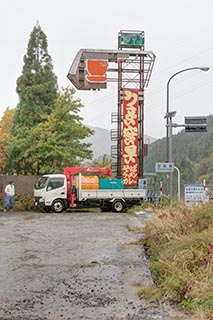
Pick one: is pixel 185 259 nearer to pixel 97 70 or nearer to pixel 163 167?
pixel 163 167

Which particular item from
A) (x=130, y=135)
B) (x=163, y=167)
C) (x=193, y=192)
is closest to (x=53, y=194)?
(x=130, y=135)

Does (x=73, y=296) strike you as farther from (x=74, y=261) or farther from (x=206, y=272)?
(x=74, y=261)

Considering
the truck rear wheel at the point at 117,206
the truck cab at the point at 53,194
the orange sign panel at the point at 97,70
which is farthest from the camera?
the orange sign panel at the point at 97,70

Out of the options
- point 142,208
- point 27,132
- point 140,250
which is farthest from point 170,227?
point 27,132

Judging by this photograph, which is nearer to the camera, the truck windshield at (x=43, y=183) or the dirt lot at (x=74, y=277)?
the dirt lot at (x=74, y=277)

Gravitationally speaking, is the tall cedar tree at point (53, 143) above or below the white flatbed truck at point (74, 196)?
above

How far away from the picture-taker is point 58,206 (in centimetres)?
2544

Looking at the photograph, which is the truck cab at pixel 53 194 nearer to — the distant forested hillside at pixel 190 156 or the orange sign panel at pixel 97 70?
the orange sign panel at pixel 97 70

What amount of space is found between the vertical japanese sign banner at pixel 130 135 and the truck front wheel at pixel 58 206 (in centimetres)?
518

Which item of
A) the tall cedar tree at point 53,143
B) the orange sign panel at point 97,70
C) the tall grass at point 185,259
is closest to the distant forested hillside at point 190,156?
the tall cedar tree at point 53,143

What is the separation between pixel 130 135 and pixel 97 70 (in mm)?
5010

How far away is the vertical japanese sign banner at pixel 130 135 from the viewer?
28.7m

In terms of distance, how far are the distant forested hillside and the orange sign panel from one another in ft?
124

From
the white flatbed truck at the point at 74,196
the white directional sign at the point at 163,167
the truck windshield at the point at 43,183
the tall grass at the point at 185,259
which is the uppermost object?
the white directional sign at the point at 163,167
